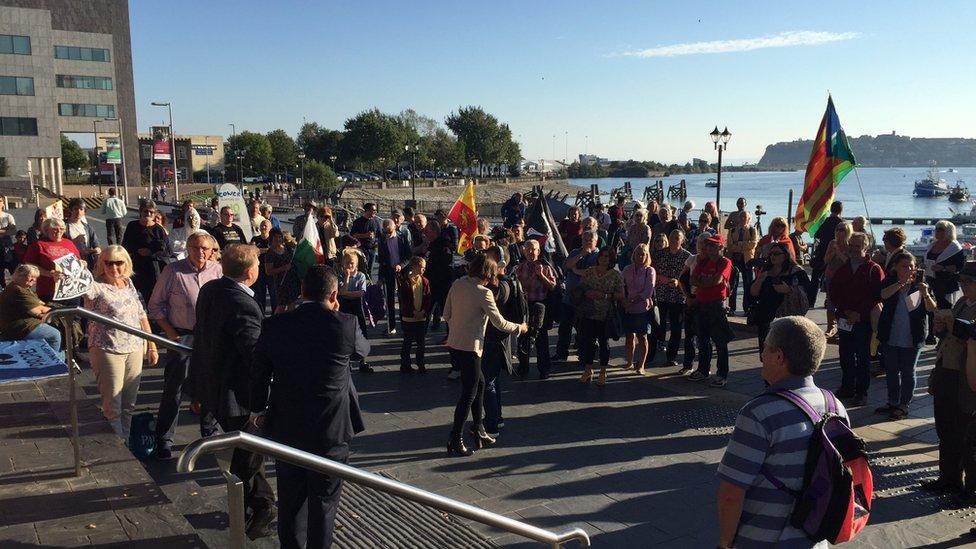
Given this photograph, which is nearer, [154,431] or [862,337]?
[154,431]

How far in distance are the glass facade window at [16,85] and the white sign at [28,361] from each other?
64730mm

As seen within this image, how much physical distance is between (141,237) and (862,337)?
9.45 m

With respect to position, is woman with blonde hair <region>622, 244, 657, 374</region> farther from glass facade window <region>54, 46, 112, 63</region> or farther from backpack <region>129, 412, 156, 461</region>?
glass facade window <region>54, 46, 112, 63</region>

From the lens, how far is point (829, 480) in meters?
2.80

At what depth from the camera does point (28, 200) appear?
5159cm

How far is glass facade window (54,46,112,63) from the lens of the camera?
A: 7381 cm

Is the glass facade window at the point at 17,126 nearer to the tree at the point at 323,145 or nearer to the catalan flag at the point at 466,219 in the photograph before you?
the tree at the point at 323,145

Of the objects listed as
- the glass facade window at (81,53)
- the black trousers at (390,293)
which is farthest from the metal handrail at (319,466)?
the glass facade window at (81,53)

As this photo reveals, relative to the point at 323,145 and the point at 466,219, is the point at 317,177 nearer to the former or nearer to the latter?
the point at 323,145

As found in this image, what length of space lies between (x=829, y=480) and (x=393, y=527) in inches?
129

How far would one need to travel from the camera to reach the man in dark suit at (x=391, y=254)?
39.9 feet

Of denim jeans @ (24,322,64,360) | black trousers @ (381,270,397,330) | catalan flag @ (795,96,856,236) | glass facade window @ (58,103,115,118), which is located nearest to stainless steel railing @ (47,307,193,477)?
denim jeans @ (24,322,64,360)

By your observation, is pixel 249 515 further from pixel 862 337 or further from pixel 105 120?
pixel 105 120

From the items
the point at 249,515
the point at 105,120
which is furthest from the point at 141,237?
the point at 105,120
